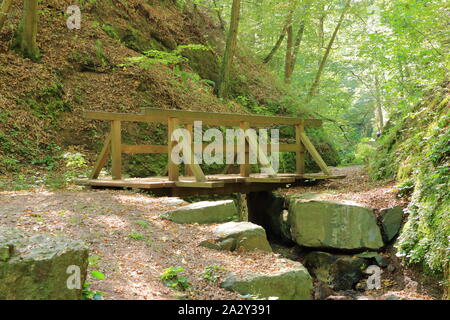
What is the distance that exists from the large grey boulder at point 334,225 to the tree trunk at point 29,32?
8.64 m

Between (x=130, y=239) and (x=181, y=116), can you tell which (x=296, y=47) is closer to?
(x=181, y=116)

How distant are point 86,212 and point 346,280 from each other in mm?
4710

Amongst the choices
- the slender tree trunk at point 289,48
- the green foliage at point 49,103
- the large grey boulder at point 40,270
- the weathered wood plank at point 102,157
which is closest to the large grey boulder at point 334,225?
the weathered wood plank at point 102,157

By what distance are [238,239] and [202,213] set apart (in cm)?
102

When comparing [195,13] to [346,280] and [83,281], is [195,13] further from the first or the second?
[83,281]

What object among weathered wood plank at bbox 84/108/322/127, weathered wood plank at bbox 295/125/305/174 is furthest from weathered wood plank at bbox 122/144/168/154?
weathered wood plank at bbox 295/125/305/174

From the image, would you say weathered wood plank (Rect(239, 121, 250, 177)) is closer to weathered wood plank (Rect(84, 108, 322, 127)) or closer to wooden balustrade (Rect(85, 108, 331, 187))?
wooden balustrade (Rect(85, 108, 331, 187))

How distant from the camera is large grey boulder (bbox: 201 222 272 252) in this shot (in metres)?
5.57

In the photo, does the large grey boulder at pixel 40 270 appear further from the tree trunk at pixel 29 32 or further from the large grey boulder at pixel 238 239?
the tree trunk at pixel 29 32

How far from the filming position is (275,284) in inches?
180

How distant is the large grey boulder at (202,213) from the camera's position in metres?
6.42

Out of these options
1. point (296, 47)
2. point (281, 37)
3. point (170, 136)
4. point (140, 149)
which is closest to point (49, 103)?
point (140, 149)

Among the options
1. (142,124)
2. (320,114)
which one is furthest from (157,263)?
(320,114)

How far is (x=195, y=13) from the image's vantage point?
18.3 meters
